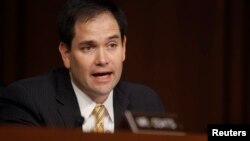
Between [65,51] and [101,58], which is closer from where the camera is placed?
[101,58]

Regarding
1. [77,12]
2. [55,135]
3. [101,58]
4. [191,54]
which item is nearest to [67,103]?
[101,58]

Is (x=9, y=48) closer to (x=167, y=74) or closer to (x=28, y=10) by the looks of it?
(x=28, y=10)

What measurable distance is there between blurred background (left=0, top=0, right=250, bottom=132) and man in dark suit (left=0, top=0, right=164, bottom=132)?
95cm

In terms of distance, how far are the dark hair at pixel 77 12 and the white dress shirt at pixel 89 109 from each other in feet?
0.55

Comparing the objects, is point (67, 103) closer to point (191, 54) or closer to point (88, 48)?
point (88, 48)

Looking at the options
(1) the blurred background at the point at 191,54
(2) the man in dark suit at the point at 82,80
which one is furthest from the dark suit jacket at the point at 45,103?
(1) the blurred background at the point at 191,54

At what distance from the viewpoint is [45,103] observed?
156 centimetres

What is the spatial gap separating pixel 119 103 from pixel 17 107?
0.35 meters

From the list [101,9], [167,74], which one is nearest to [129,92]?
[101,9]

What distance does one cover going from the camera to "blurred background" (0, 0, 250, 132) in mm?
2652

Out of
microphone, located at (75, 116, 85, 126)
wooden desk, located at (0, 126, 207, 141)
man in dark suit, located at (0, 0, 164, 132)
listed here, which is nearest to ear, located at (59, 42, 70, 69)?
man in dark suit, located at (0, 0, 164, 132)

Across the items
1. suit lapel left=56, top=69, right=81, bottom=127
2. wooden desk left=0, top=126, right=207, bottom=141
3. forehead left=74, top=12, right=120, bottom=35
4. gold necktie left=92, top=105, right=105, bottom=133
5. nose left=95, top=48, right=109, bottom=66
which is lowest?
gold necktie left=92, top=105, right=105, bottom=133

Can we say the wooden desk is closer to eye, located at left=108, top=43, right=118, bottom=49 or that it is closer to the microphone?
the microphone

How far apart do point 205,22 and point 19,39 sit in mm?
968
